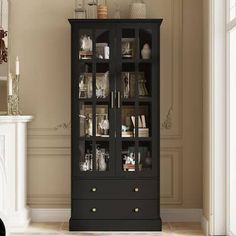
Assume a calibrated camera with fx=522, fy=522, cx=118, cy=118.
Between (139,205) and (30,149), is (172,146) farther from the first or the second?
(30,149)

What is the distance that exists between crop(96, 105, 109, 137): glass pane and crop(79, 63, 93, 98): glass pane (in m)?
0.17

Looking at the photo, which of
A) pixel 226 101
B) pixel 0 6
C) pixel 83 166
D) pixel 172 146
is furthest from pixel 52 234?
pixel 0 6

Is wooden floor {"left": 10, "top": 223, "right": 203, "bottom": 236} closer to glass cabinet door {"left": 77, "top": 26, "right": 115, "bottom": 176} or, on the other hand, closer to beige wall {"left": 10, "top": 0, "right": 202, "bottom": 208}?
beige wall {"left": 10, "top": 0, "right": 202, "bottom": 208}

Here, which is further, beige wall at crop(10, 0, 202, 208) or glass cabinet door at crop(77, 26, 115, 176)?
beige wall at crop(10, 0, 202, 208)

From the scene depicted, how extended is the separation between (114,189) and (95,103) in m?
0.85

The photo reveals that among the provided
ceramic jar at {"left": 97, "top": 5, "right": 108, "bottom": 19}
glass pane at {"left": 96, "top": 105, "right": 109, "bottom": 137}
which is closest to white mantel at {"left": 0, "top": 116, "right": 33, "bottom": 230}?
glass pane at {"left": 96, "top": 105, "right": 109, "bottom": 137}

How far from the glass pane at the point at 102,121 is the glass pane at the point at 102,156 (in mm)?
98

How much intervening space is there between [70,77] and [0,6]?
1008 millimetres

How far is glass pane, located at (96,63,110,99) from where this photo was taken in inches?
198

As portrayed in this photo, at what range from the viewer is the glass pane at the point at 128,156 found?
5043 millimetres

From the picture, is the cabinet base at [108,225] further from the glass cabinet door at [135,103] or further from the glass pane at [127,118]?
the glass pane at [127,118]
